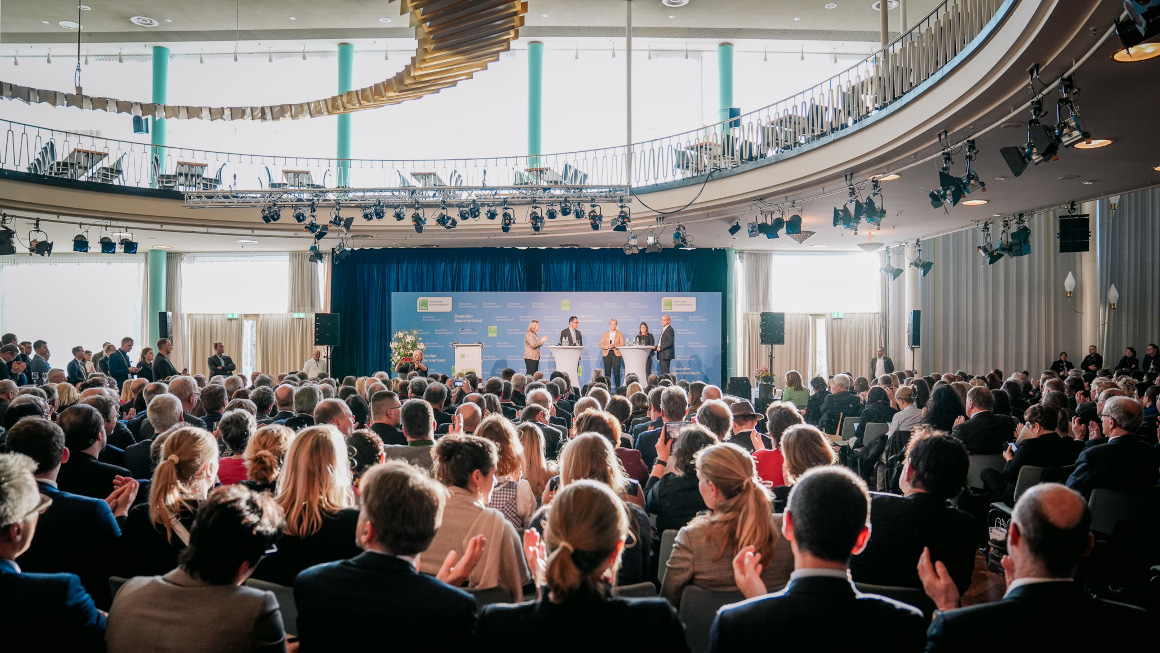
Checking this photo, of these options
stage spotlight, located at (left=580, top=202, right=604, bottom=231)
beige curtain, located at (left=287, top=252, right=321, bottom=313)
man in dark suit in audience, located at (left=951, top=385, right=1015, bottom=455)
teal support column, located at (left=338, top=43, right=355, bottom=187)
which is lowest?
man in dark suit in audience, located at (left=951, top=385, right=1015, bottom=455)

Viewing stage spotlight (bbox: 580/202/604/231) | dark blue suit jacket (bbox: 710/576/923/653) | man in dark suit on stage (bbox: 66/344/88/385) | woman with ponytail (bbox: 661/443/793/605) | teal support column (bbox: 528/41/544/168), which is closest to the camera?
dark blue suit jacket (bbox: 710/576/923/653)

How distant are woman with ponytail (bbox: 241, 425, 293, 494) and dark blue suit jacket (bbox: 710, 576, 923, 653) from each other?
7.18 ft

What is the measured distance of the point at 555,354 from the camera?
47.2 feet

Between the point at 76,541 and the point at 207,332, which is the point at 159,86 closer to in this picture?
the point at 207,332

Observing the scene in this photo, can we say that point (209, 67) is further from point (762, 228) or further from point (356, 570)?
point (356, 570)

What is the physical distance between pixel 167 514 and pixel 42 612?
87cm

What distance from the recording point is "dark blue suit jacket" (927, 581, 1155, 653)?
1636 mm

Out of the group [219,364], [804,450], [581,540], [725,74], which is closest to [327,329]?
[219,364]

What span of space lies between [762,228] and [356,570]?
975 centimetres

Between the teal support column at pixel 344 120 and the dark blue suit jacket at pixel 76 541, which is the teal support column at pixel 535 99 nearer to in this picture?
the teal support column at pixel 344 120

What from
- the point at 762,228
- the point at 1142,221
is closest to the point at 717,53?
the point at 762,228

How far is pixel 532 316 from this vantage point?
16031 millimetres

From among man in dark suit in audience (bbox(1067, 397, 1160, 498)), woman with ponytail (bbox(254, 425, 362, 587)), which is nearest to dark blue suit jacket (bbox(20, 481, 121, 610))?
woman with ponytail (bbox(254, 425, 362, 587))

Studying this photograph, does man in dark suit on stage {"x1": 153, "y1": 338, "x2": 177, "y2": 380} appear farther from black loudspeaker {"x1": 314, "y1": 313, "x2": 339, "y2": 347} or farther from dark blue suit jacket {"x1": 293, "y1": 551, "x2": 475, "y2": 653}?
dark blue suit jacket {"x1": 293, "y1": 551, "x2": 475, "y2": 653}
